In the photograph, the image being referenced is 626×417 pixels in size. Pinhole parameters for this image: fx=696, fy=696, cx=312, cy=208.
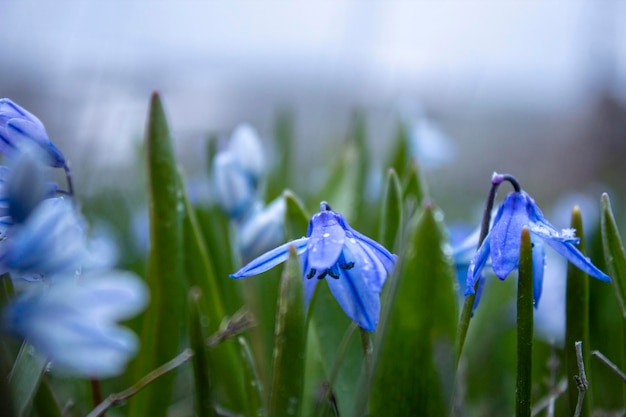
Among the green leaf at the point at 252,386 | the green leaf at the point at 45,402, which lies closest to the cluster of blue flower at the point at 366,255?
the green leaf at the point at 252,386

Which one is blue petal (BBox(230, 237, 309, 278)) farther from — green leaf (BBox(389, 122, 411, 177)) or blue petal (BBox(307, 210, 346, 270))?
green leaf (BBox(389, 122, 411, 177))

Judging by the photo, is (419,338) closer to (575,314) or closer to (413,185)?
(575,314)

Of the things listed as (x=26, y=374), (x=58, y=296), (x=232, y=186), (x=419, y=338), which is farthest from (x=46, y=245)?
(x=232, y=186)

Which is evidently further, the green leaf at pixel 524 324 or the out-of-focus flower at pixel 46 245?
the green leaf at pixel 524 324

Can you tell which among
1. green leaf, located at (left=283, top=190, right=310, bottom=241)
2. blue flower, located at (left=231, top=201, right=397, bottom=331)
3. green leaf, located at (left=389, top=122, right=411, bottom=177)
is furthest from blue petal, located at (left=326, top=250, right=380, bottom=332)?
green leaf, located at (left=389, top=122, right=411, bottom=177)

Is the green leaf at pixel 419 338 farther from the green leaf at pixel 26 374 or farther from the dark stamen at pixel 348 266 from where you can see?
the green leaf at pixel 26 374
